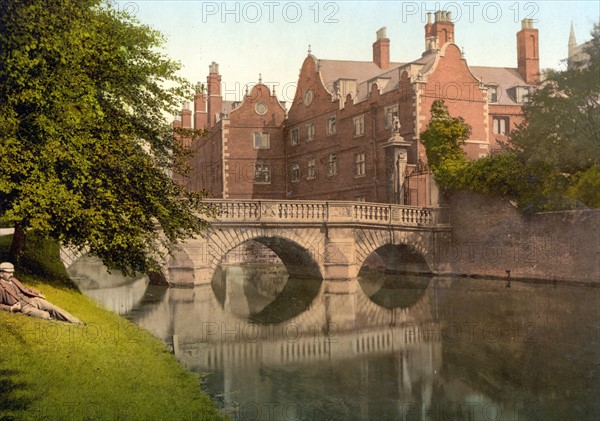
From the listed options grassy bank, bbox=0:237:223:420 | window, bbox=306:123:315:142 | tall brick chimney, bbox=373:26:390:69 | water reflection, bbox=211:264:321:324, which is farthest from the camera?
tall brick chimney, bbox=373:26:390:69

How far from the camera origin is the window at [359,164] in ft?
134

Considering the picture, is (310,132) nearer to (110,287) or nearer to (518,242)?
(518,242)

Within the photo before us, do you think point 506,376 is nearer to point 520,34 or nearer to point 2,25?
point 2,25

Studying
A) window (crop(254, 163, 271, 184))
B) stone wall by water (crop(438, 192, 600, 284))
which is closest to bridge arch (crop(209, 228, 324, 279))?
stone wall by water (crop(438, 192, 600, 284))

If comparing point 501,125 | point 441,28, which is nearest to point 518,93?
point 501,125

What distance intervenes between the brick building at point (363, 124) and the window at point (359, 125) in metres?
0.07

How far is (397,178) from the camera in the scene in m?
34.0

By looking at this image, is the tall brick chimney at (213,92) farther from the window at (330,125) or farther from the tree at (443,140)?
the tree at (443,140)

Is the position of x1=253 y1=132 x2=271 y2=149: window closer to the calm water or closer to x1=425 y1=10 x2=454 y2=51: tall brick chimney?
x1=425 y1=10 x2=454 y2=51: tall brick chimney

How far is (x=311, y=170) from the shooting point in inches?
1823

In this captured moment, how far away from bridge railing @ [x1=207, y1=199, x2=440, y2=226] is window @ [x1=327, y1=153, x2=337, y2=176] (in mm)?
12194

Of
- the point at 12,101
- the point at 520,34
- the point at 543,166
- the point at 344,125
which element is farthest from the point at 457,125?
the point at 12,101

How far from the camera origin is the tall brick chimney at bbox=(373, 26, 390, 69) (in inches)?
1987

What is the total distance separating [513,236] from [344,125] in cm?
1658
